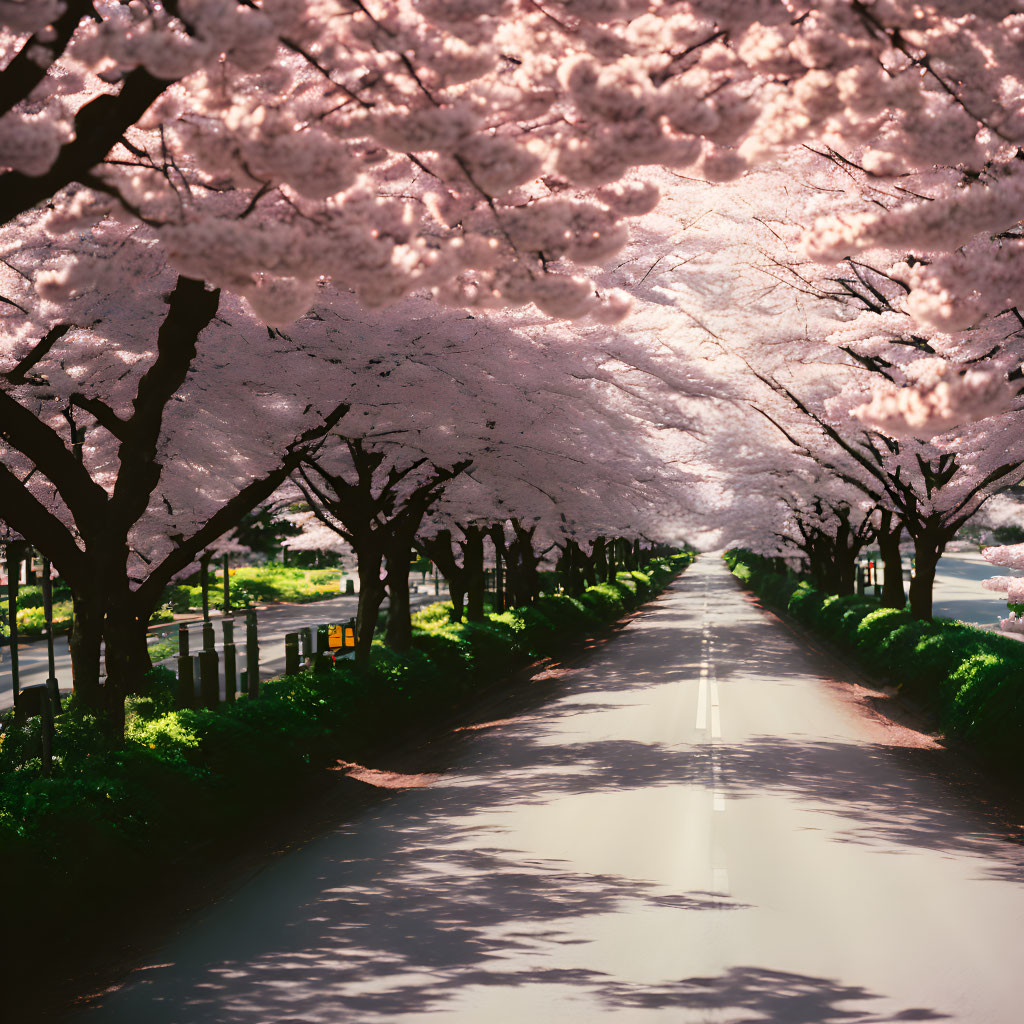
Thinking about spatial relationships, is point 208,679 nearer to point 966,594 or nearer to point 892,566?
point 892,566

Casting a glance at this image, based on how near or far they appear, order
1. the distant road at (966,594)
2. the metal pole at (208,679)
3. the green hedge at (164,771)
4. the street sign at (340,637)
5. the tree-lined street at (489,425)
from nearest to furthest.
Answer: the tree-lined street at (489,425) → the green hedge at (164,771) → the metal pole at (208,679) → the street sign at (340,637) → the distant road at (966,594)

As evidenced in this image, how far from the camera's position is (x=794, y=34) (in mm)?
4586

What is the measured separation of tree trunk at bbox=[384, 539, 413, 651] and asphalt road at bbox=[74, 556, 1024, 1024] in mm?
5421

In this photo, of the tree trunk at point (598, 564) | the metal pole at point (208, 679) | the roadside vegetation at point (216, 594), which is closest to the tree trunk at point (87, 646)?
the metal pole at point (208, 679)

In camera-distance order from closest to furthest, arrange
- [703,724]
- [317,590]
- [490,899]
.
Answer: [490,899] → [703,724] → [317,590]

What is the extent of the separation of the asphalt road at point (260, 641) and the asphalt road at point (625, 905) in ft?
54.9

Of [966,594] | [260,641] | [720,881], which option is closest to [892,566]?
[260,641]

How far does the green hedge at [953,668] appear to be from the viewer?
1377cm

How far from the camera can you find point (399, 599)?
21.8 m

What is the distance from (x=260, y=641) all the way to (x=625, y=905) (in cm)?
3243

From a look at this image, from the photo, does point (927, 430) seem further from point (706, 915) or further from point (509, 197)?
point (706, 915)

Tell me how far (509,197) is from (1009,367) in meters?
6.33

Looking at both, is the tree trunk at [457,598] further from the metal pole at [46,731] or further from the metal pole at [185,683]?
the metal pole at [46,731]

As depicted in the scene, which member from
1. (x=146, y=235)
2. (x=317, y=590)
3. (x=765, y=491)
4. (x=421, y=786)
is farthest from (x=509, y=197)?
(x=317, y=590)
